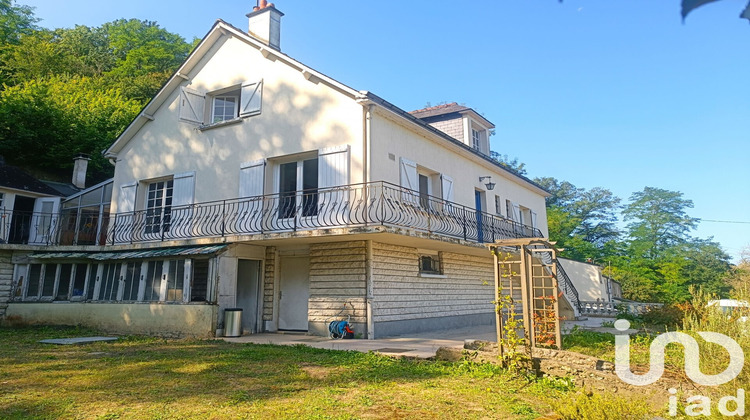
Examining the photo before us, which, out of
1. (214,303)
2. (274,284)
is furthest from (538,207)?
(214,303)

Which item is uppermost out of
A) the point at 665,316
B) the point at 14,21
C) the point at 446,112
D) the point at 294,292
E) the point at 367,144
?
the point at 14,21

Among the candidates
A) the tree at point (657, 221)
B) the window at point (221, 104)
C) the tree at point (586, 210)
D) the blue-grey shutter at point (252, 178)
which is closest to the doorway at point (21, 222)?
the window at point (221, 104)

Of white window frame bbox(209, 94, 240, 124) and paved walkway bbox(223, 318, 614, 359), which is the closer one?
paved walkway bbox(223, 318, 614, 359)

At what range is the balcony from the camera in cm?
1098

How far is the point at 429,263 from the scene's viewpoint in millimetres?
13938

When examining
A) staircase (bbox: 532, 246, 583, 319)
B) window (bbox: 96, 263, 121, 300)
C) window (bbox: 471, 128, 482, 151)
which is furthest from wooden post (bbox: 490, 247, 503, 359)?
staircase (bbox: 532, 246, 583, 319)

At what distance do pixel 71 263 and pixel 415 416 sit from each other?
46.1ft

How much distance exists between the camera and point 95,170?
23422 mm

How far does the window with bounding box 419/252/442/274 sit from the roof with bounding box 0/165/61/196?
14443mm

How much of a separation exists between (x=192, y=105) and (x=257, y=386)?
10.6 meters

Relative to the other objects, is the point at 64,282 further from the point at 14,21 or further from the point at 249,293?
the point at 14,21

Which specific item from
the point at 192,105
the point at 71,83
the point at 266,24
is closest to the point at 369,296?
the point at 192,105

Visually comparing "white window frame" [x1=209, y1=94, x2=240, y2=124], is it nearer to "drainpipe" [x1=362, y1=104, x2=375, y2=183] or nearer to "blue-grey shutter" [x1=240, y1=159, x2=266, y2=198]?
"blue-grey shutter" [x1=240, y1=159, x2=266, y2=198]

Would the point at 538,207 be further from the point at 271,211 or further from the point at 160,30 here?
the point at 160,30
